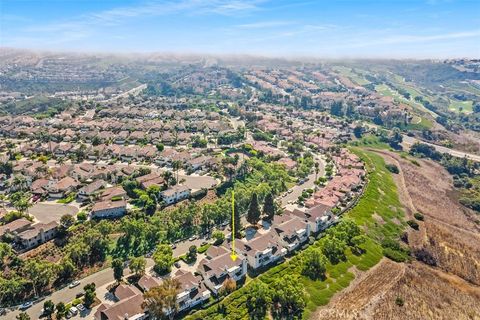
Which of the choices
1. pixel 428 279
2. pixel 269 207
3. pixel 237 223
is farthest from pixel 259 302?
pixel 428 279

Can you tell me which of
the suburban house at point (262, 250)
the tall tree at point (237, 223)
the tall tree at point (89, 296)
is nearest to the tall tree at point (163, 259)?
the tall tree at point (89, 296)

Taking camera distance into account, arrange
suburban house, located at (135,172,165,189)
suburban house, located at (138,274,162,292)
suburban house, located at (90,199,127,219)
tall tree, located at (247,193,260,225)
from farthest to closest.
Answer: suburban house, located at (135,172,165,189) → suburban house, located at (90,199,127,219) → tall tree, located at (247,193,260,225) → suburban house, located at (138,274,162,292)

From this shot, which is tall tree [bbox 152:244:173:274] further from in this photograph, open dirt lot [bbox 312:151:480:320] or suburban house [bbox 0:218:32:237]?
suburban house [bbox 0:218:32:237]

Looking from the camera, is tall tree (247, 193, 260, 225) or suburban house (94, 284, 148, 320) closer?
suburban house (94, 284, 148, 320)

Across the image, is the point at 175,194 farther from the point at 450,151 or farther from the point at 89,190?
the point at 450,151

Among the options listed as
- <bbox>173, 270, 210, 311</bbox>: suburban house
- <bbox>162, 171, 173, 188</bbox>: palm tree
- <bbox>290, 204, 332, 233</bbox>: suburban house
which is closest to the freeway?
<bbox>290, 204, 332, 233</bbox>: suburban house

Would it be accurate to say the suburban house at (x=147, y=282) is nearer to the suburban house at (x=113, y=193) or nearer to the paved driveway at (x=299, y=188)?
the suburban house at (x=113, y=193)
